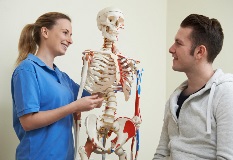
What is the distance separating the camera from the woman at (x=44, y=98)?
128cm

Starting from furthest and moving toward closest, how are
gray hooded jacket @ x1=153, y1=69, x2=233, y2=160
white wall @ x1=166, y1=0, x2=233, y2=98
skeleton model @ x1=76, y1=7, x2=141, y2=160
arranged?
white wall @ x1=166, y1=0, x2=233, y2=98 < skeleton model @ x1=76, y1=7, x2=141, y2=160 < gray hooded jacket @ x1=153, y1=69, x2=233, y2=160

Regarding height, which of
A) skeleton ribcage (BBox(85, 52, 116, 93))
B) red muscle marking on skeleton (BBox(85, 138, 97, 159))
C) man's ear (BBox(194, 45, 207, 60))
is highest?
man's ear (BBox(194, 45, 207, 60))

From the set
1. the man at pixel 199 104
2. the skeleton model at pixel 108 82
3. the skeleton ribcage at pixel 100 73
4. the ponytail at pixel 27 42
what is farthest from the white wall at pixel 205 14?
the ponytail at pixel 27 42

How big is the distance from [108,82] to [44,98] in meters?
0.31

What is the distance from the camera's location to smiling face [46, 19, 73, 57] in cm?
147

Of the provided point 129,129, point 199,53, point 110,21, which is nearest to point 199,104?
point 199,53

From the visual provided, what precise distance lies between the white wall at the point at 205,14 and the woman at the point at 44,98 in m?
1.30

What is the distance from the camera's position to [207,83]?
4.27 ft

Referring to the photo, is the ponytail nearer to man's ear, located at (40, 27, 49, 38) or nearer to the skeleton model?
man's ear, located at (40, 27, 49, 38)

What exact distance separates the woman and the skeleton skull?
7.8 inches

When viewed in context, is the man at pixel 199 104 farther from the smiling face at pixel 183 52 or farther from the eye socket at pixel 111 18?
the eye socket at pixel 111 18

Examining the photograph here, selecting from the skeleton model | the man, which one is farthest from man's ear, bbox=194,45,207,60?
the skeleton model

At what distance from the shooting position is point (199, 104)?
1302 mm

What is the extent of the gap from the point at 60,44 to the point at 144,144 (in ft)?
4.42
